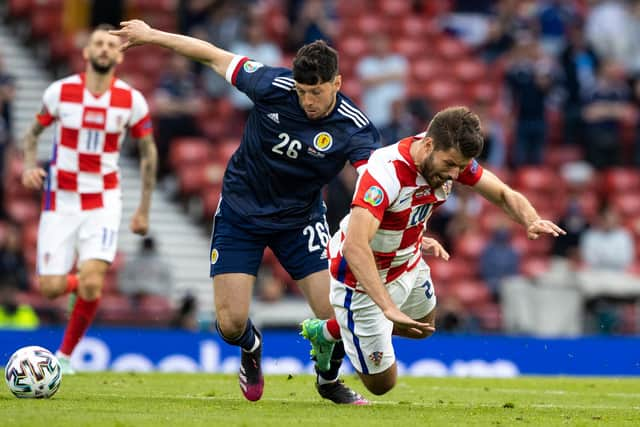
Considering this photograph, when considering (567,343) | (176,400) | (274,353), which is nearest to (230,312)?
(176,400)

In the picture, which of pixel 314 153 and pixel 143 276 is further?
pixel 143 276

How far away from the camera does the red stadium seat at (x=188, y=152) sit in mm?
19938

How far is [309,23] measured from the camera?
21469mm

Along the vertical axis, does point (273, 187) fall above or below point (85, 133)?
above

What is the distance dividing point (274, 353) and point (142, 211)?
450 cm

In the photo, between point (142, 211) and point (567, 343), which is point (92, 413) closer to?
point (142, 211)

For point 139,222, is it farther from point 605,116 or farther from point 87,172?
point 605,116

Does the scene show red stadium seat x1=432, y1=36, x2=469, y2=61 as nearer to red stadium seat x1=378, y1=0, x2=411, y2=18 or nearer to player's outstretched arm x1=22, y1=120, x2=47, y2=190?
red stadium seat x1=378, y1=0, x2=411, y2=18

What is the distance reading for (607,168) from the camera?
71.9 ft

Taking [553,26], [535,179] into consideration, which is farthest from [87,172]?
[553,26]

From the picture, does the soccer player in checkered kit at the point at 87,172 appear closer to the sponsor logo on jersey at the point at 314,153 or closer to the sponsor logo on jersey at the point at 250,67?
the sponsor logo on jersey at the point at 250,67

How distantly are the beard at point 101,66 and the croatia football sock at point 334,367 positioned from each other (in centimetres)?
382

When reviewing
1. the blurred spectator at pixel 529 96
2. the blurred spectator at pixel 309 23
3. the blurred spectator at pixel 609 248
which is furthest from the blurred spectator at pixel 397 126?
the blurred spectator at pixel 609 248

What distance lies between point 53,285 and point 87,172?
1.07m
